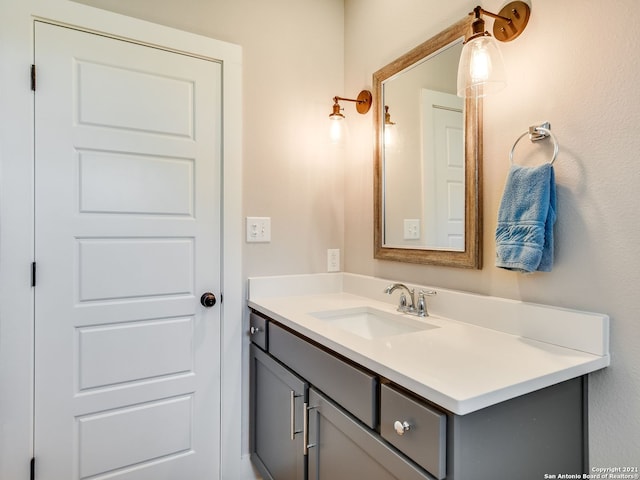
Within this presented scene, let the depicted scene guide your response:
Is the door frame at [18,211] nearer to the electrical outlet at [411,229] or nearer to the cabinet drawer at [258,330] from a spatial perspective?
the cabinet drawer at [258,330]

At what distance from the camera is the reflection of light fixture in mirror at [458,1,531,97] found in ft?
3.73

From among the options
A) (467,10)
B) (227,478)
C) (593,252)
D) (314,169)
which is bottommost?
(227,478)

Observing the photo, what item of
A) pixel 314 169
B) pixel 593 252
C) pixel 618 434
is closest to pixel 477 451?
pixel 618 434

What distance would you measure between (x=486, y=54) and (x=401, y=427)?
3.57 ft

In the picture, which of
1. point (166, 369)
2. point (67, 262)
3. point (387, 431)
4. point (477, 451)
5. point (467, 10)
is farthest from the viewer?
point (166, 369)

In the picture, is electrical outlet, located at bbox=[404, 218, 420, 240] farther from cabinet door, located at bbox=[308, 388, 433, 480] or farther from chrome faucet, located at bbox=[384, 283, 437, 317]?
cabinet door, located at bbox=[308, 388, 433, 480]

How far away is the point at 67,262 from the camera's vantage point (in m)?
1.46

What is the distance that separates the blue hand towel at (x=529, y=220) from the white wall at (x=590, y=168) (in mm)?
55

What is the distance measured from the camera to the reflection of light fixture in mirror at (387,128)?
5.69 ft

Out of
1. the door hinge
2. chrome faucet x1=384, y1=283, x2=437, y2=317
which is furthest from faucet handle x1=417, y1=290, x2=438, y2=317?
the door hinge

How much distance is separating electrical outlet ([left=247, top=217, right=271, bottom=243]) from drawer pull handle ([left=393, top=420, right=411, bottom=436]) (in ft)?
3.80

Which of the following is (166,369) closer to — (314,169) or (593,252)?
(314,169)

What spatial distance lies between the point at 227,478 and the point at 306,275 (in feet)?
3.37

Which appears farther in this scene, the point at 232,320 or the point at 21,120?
the point at 232,320
